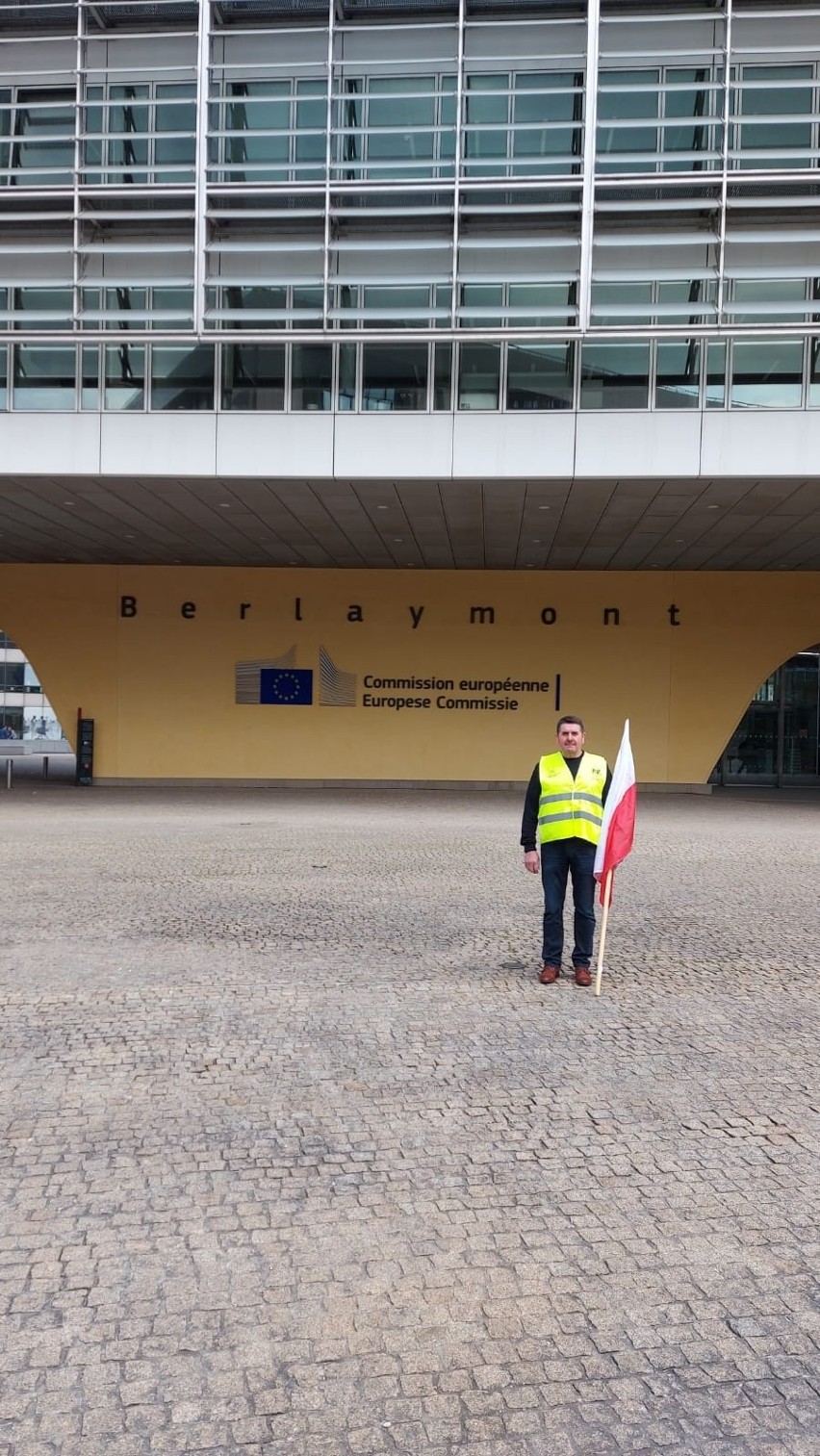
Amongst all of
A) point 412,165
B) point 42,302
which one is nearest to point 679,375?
point 412,165

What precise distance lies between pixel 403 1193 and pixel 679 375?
628 inches

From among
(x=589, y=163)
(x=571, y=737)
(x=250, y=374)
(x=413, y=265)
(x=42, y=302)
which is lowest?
(x=571, y=737)

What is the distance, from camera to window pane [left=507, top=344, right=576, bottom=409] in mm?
17344

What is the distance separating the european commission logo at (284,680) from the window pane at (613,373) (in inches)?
387

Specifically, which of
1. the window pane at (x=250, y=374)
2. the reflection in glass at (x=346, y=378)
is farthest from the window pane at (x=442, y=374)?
the window pane at (x=250, y=374)

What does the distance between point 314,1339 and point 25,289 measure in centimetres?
1872

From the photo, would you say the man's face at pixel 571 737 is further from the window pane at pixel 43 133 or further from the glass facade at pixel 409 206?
the window pane at pixel 43 133

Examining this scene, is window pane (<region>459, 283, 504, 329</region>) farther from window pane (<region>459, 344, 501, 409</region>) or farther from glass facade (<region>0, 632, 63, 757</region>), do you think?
glass facade (<region>0, 632, 63, 757</region>)

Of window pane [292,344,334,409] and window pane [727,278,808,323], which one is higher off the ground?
window pane [727,278,808,323]

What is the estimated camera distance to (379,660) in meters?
24.8

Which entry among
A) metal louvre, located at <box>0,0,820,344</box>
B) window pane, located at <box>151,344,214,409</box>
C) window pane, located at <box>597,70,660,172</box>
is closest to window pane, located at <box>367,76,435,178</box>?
metal louvre, located at <box>0,0,820,344</box>

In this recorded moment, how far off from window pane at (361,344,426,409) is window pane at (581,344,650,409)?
9.04 feet

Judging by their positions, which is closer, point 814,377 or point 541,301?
point 814,377

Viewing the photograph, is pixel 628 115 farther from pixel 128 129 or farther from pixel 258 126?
pixel 128 129
